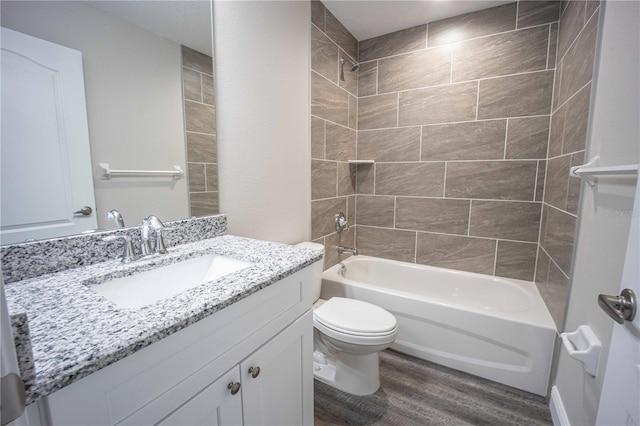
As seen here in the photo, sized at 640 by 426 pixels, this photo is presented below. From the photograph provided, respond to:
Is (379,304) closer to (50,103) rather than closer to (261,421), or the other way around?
(261,421)

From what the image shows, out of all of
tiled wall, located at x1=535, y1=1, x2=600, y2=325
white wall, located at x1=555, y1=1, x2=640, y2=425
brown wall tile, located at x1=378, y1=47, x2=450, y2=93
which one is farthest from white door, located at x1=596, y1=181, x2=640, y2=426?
brown wall tile, located at x1=378, y1=47, x2=450, y2=93

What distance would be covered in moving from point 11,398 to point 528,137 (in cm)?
263

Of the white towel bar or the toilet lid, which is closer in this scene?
the white towel bar

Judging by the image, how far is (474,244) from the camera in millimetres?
2279

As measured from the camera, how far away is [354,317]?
1622 mm

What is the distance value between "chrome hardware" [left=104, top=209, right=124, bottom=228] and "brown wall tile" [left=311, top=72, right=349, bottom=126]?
1.38 m

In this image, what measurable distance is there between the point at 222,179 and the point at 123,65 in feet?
1.96

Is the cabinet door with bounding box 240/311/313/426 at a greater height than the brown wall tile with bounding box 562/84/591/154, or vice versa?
the brown wall tile with bounding box 562/84/591/154

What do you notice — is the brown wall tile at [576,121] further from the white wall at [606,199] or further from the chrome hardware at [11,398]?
the chrome hardware at [11,398]

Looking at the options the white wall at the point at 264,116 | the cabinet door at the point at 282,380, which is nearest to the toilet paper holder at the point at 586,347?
the cabinet door at the point at 282,380

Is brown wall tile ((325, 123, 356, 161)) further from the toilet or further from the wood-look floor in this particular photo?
the wood-look floor

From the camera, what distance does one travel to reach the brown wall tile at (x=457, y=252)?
2252 millimetres

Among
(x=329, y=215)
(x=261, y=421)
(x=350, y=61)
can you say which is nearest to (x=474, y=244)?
(x=329, y=215)

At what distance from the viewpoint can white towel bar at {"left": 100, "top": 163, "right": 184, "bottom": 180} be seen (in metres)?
1.01
